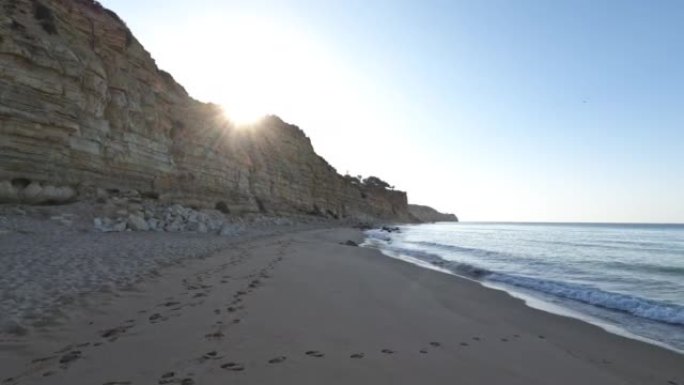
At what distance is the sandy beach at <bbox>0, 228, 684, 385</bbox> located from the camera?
443 centimetres

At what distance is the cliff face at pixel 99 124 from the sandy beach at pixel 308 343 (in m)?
14.1

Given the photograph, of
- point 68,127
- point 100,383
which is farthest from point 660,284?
point 68,127

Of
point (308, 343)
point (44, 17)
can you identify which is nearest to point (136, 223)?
point (44, 17)

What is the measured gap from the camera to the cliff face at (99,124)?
18.5 meters

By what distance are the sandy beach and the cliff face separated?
14114 millimetres

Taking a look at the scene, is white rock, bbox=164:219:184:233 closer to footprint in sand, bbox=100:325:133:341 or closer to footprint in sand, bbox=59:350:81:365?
footprint in sand, bbox=100:325:133:341

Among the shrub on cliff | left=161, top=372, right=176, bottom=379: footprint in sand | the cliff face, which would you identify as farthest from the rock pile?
left=161, top=372, right=176, bottom=379: footprint in sand

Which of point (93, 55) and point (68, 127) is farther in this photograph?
point (93, 55)

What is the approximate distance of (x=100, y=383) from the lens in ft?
13.1

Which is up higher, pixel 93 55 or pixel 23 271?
pixel 93 55

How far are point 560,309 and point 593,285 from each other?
465 cm

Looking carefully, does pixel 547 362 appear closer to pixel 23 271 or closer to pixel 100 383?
pixel 100 383

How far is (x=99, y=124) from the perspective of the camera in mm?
23531

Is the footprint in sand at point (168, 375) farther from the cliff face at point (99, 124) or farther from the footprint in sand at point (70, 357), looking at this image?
the cliff face at point (99, 124)
